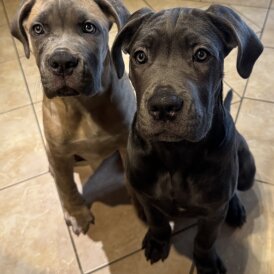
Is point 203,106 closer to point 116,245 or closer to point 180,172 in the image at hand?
point 180,172

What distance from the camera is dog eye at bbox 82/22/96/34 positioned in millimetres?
1273

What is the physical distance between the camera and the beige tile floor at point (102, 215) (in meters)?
1.56

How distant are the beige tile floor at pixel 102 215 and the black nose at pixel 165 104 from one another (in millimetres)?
833

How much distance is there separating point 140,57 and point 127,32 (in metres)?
0.12

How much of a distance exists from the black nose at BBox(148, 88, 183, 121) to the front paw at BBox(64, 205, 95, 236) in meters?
0.86

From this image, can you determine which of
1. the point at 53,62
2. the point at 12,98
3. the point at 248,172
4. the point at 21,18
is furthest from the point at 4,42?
the point at 248,172

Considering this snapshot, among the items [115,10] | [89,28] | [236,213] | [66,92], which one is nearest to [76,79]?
[66,92]

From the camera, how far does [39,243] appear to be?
166 centimetres

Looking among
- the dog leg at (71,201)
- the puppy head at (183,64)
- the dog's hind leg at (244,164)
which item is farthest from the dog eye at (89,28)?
the dog's hind leg at (244,164)

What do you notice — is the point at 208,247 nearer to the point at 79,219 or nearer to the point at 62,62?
the point at 79,219

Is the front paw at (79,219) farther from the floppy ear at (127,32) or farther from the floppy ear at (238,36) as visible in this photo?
the floppy ear at (238,36)

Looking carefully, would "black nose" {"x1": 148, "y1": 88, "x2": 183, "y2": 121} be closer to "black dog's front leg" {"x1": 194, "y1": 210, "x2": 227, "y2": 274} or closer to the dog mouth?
the dog mouth

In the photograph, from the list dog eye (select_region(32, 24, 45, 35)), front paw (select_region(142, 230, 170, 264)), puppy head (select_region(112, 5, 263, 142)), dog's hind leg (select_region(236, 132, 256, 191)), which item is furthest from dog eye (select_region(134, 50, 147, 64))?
front paw (select_region(142, 230, 170, 264))

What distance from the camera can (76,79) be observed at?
3.92 ft
